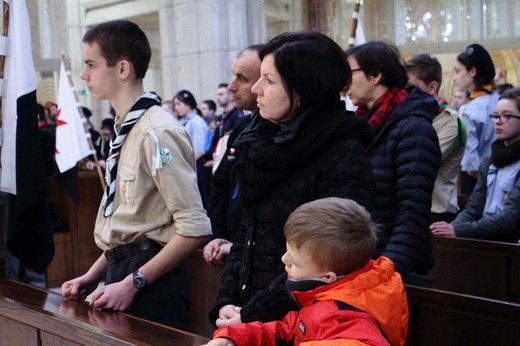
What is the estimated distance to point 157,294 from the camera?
9.15 feet

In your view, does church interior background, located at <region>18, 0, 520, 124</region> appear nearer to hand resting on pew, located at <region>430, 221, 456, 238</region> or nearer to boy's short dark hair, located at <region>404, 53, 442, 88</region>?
boy's short dark hair, located at <region>404, 53, 442, 88</region>

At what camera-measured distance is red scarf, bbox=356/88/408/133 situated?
3.04 meters

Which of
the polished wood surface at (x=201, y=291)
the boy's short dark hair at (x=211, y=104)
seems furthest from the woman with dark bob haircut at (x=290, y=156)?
the boy's short dark hair at (x=211, y=104)

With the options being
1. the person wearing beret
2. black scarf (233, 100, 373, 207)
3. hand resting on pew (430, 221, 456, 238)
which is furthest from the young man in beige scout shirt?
the person wearing beret

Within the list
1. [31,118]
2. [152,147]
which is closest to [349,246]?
[152,147]

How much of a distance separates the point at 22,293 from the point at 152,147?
84 cm

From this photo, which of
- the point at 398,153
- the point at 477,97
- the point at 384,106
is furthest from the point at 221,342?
the point at 477,97

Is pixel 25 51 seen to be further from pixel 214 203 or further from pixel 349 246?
pixel 349 246

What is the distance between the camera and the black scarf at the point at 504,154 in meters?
4.33

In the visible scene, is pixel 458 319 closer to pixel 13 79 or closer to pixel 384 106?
pixel 384 106

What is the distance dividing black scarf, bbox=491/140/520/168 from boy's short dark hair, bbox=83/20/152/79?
2.35 meters

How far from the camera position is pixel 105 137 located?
1212 cm

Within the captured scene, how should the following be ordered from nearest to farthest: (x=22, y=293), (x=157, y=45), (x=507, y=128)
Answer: (x=22, y=293)
(x=507, y=128)
(x=157, y=45)

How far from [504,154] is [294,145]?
8.33 ft
